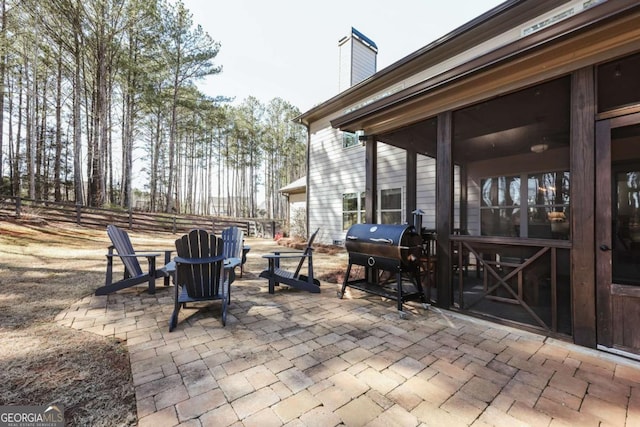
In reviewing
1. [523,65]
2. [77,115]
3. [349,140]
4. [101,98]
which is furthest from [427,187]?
[77,115]

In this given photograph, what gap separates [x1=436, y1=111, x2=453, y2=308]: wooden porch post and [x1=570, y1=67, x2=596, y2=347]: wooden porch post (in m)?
1.14

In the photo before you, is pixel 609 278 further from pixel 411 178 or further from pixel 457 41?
pixel 457 41

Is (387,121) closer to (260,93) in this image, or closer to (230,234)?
(230,234)

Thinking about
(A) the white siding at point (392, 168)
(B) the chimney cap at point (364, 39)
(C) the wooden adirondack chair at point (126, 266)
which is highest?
(B) the chimney cap at point (364, 39)

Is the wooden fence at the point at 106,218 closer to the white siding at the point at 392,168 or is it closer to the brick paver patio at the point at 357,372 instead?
the white siding at the point at 392,168

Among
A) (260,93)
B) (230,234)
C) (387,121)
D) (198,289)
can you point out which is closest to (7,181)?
(260,93)

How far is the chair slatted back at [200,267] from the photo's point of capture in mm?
2836

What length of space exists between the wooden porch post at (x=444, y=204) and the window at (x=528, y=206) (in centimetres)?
373

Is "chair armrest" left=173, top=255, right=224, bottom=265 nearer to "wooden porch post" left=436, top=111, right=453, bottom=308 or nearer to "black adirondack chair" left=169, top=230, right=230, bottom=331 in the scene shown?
"black adirondack chair" left=169, top=230, right=230, bottom=331

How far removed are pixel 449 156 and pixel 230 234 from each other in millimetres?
3910

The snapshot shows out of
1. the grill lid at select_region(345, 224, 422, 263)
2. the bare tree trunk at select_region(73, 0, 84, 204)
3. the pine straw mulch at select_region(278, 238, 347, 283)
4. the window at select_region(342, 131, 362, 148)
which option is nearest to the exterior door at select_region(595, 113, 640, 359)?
the grill lid at select_region(345, 224, 422, 263)

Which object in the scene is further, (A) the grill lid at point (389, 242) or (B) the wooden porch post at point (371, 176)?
(B) the wooden porch post at point (371, 176)

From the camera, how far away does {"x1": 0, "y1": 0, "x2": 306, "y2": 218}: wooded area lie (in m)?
11.1

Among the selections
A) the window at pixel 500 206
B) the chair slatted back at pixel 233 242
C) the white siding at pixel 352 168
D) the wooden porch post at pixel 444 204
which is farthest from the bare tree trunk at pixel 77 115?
the window at pixel 500 206
